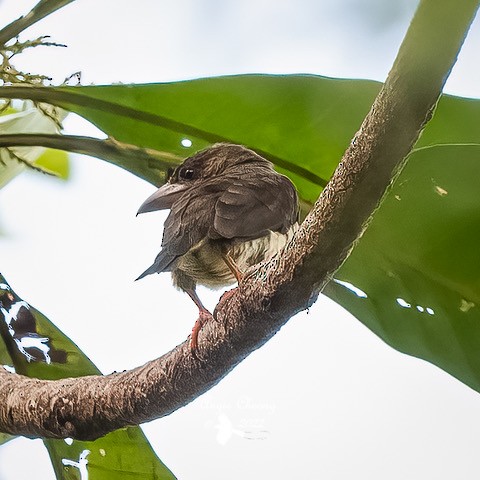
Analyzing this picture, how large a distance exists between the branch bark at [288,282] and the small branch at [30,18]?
0.41 m

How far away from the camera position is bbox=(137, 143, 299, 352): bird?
2.30 feet

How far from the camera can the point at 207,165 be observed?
0.86m

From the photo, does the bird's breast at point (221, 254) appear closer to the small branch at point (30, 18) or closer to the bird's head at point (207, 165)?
the bird's head at point (207, 165)

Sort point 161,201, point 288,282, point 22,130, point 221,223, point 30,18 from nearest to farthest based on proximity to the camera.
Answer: point 288,282 < point 221,223 < point 161,201 < point 30,18 < point 22,130

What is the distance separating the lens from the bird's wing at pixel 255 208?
0.70m

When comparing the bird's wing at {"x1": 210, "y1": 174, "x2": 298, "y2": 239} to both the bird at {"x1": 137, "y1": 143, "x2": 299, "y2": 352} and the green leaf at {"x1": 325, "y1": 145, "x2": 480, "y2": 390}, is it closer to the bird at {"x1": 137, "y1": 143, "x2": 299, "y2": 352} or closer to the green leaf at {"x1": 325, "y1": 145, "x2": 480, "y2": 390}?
the bird at {"x1": 137, "y1": 143, "x2": 299, "y2": 352}

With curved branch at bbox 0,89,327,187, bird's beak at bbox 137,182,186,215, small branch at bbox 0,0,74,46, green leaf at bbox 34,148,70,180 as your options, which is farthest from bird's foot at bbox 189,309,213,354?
green leaf at bbox 34,148,70,180

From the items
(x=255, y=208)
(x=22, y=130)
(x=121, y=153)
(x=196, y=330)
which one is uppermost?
(x=22, y=130)

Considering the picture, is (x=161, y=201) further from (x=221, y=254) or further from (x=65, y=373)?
(x=65, y=373)

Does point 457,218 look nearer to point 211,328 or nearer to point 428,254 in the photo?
point 428,254

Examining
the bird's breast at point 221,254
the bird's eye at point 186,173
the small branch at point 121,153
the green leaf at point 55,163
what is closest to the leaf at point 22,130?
the green leaf at point 55,163

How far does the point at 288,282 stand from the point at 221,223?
13 centimetres

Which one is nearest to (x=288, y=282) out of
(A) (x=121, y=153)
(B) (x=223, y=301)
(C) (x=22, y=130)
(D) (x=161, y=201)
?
(B) (x=223, y=301)

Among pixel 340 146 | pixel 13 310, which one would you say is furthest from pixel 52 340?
pixel 340 146
